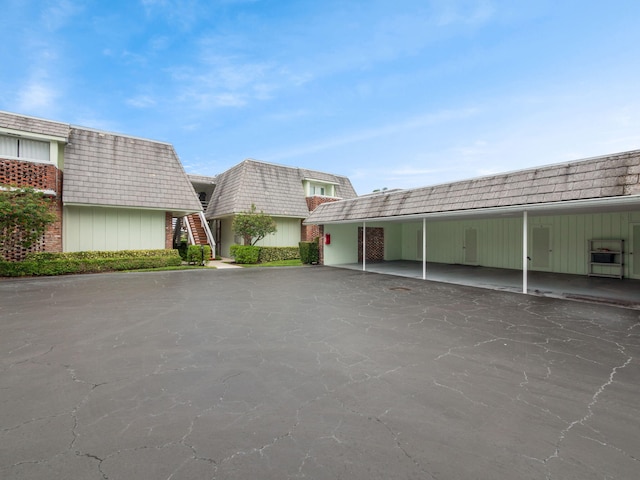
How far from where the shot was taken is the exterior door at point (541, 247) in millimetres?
12828

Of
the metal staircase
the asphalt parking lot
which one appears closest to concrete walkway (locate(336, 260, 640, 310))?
the asphalt parking lot

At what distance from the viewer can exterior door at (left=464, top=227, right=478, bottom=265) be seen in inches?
615

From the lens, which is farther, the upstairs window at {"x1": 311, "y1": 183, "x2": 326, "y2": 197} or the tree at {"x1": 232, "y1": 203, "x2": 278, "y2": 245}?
the upstairs window at {"x1": 311, "y1": 183, "x2": 326, "y2": 197}

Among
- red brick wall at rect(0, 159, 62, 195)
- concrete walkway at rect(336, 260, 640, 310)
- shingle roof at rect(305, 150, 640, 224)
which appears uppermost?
red brick wall at rect(0, 159, 62, 195)

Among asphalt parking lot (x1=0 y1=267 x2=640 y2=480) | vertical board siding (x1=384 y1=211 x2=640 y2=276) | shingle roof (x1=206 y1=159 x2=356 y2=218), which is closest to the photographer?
asphalt parking lot (x1=0 y1=267 x2=640 y2=480)

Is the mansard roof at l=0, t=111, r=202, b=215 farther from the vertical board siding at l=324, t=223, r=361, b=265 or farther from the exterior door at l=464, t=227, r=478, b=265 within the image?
the exterior door at l=464, t=227, r=478, b=265

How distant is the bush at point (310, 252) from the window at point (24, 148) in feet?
41.0

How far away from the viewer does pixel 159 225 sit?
15172mm

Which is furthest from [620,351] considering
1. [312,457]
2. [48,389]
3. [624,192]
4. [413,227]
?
[413,227]

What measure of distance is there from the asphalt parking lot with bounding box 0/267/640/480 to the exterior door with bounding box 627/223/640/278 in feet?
21.8

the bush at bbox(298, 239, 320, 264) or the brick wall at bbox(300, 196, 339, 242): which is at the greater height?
the brick wall at bbox(300, 196, 339, 242)

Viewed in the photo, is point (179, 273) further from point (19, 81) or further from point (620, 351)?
point (620, 351)

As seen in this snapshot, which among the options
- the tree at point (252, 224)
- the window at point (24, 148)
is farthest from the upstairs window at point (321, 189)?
the window at point (24, 148)

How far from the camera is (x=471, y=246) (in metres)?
15.8
